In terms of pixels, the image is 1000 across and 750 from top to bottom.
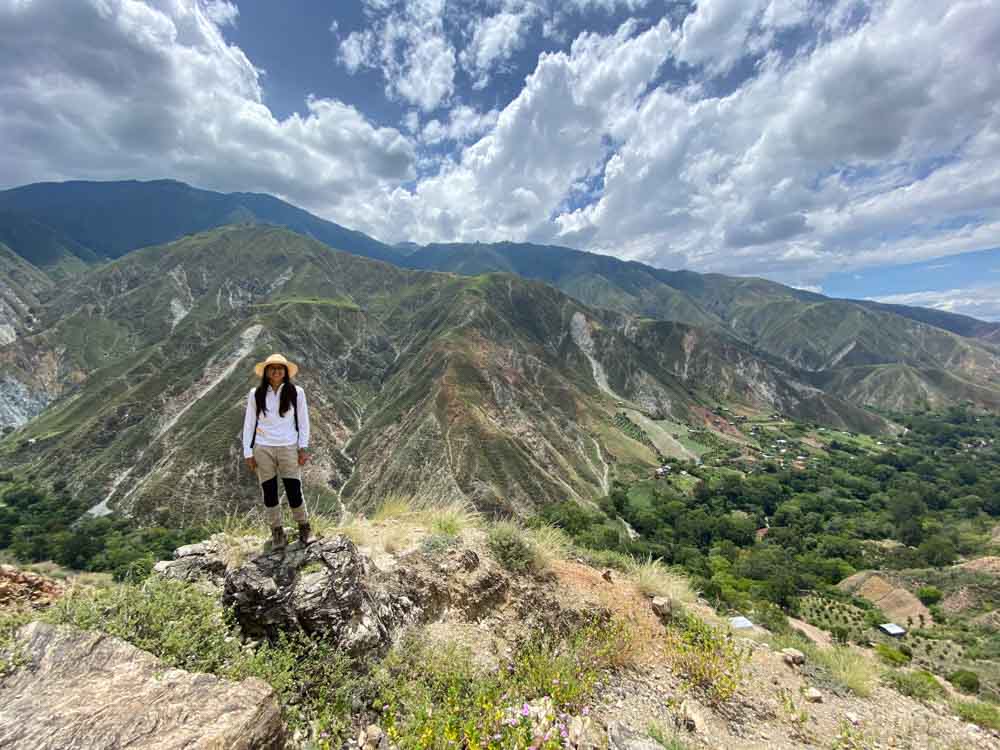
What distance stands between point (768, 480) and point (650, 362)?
78.5 metres

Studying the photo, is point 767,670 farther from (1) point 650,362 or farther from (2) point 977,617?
(1) point 650,362

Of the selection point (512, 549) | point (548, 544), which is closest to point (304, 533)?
point (512, 549)

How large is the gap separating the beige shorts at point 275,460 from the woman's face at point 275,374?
2.78ft

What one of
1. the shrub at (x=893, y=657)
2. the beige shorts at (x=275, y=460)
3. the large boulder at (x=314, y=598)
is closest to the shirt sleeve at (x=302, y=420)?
the beige shorts at (x=275, y=460)

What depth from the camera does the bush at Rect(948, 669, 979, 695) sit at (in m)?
22.9

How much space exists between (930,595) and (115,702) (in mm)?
72250

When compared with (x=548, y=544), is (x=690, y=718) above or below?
below

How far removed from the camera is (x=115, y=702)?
117 inches

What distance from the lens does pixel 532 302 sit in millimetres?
191625

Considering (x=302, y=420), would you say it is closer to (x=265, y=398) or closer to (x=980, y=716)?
(x=265, y=398)

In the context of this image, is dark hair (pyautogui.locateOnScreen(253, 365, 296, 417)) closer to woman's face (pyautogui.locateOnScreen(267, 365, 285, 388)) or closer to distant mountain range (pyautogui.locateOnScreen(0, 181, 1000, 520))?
woman's face (pyautogui.locateOnScreen(267, 365, 285, 388))

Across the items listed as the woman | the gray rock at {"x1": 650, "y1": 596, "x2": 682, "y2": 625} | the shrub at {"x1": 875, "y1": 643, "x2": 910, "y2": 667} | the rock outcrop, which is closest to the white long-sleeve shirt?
the woman

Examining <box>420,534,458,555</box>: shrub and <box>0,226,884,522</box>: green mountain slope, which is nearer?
<box>420,534,458,555</box>: shrub

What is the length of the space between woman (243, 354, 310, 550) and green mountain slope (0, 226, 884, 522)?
128ft
